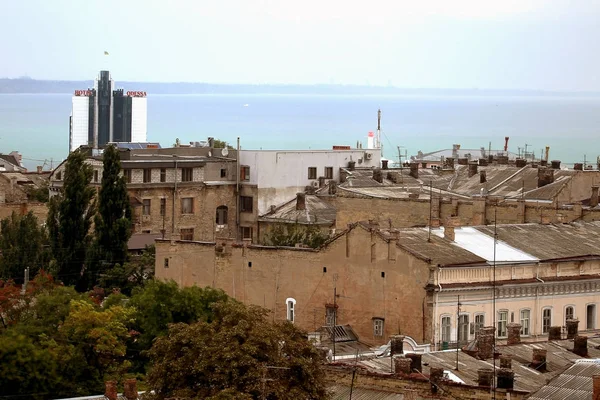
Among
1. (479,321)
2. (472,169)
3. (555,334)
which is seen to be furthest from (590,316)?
(472,169)

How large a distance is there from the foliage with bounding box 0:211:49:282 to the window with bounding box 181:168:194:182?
35.7 ft

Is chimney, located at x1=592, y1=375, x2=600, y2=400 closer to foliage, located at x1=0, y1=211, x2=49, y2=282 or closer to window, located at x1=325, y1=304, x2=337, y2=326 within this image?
window, located at x1=325, y1=304, x2=337, y2=326

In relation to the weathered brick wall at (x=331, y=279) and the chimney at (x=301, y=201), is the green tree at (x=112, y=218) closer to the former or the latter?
the chimney at (x=301, y=201)

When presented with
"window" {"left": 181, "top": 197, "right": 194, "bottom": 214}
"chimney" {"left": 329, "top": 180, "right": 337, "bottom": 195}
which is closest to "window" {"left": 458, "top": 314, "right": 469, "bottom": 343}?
"chimney" {"left": 329, "top": 180, "right": 337, "bottom": 195}

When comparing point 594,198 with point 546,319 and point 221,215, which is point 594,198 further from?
point 221,215

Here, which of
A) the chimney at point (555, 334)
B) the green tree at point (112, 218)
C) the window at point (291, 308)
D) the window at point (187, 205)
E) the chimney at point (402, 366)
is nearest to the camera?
the chimney at point (402, 366)

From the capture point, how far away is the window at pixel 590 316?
5174 cm

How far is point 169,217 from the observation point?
3100 inches

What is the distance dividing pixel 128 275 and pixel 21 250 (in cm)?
509

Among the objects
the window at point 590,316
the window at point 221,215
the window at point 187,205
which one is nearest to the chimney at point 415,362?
the window at point 590,316

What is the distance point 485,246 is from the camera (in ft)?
172

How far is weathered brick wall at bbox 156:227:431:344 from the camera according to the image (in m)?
49.0

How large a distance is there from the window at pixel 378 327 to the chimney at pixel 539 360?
9283 millimetres

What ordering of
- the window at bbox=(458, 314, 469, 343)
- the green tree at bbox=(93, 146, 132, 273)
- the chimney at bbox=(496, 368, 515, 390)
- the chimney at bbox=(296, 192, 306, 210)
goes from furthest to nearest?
the chimney at bbox=(296, 192, 306, 210) < the green tree at bbox=(93, 146, 132, 273) < the window at bbox=(458, 314, 469, 343) < the chimney at bbox=(496, 368, 515, 390)
